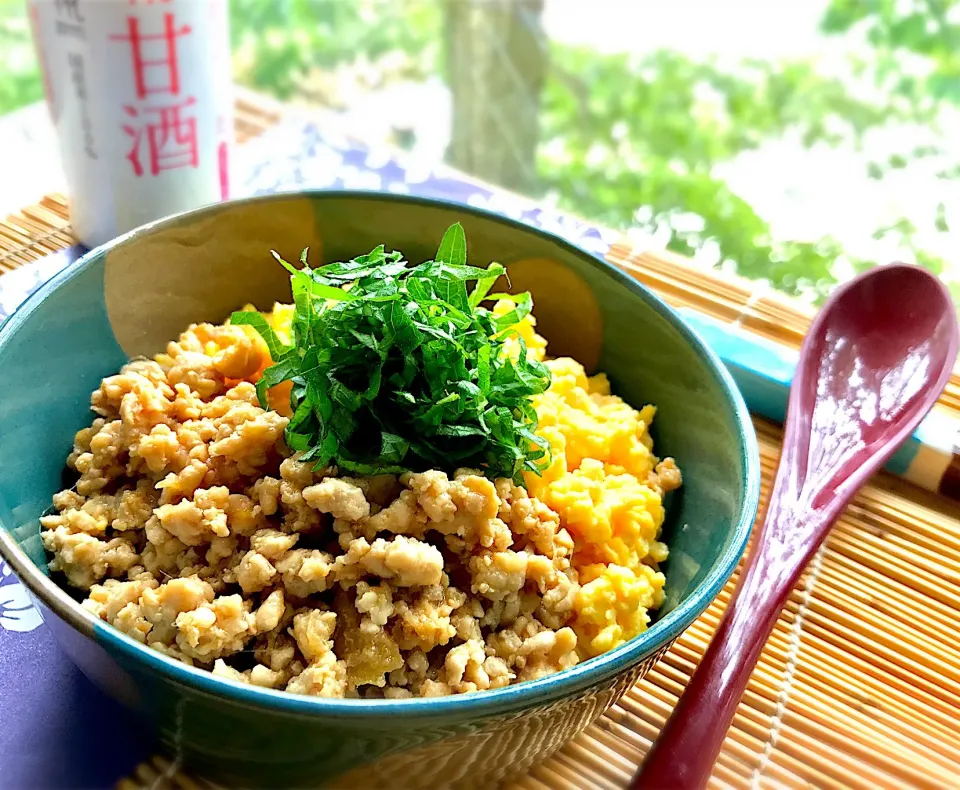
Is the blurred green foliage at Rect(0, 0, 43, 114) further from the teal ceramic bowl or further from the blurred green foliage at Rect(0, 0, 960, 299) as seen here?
the teal ceramic bowl

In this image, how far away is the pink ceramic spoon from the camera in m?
1.07

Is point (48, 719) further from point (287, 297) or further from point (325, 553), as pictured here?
point (287, 297)

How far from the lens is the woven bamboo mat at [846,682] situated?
1143mm

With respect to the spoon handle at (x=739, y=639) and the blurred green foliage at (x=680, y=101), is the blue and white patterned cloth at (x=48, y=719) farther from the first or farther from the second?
the blurred green foliage at (x=680, y=101)

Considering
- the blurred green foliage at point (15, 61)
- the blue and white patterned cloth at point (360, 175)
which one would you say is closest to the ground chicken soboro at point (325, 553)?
the blue and white patterned cloth at point (360, 175)

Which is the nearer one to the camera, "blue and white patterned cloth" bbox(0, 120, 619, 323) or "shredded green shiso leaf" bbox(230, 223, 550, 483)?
"shredded green shiso leaf" bbox(230, 223, 550, 483)

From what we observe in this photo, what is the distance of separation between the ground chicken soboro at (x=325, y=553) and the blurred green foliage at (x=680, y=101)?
5.13 ft

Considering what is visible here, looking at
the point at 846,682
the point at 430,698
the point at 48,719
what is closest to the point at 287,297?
the point at 48,719

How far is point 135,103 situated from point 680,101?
1858 mm

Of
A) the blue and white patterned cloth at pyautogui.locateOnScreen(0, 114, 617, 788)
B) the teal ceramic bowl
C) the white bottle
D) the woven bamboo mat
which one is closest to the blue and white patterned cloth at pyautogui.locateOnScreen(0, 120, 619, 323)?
the white bottle

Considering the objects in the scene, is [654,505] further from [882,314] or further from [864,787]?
[882,314]

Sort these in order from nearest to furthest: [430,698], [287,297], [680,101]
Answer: [430,698] → [287,297] → [680,101]

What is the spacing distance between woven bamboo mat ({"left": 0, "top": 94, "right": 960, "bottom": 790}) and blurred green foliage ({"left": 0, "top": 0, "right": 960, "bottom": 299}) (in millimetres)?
1128

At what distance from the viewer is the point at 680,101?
2941mm
